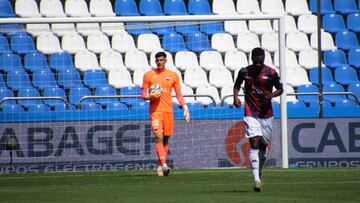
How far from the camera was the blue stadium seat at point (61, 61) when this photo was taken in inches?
867

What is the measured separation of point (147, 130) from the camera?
20.5 m

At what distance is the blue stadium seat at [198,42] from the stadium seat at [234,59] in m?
0.52

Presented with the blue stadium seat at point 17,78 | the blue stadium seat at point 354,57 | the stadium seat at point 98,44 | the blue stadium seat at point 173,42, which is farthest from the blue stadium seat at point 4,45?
the blue stadium seat at point 354,57

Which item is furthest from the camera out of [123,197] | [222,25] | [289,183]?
[222,25]

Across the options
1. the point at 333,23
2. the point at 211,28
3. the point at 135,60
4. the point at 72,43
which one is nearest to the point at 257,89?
the point at 135,60

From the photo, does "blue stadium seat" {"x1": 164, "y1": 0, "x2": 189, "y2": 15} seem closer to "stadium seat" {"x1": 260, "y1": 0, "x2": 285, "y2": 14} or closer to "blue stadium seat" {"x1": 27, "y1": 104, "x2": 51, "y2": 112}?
"stadium seat" {"x1": 260, "y1": 0, "x2": 285, "y2": 14}

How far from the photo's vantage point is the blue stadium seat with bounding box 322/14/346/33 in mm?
26469

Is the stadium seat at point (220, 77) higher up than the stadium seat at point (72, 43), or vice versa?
the stadium seat at point (72, 43)

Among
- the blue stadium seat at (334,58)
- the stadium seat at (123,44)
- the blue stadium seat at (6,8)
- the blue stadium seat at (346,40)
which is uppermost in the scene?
the blue stadium seat at (6,8)

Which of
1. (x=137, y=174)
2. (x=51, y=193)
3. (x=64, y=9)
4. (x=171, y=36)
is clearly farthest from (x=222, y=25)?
(x=51, y=193)

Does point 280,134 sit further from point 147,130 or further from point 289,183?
point 289,183

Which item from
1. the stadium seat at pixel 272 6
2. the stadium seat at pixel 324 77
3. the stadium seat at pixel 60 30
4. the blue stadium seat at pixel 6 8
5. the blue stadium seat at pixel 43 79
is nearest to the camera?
the stadium seat at pixel 60 30

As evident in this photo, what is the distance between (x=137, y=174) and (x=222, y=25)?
7.78 meters

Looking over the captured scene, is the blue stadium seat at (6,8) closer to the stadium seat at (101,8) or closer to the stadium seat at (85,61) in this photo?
the stadium seat at (101,8)
